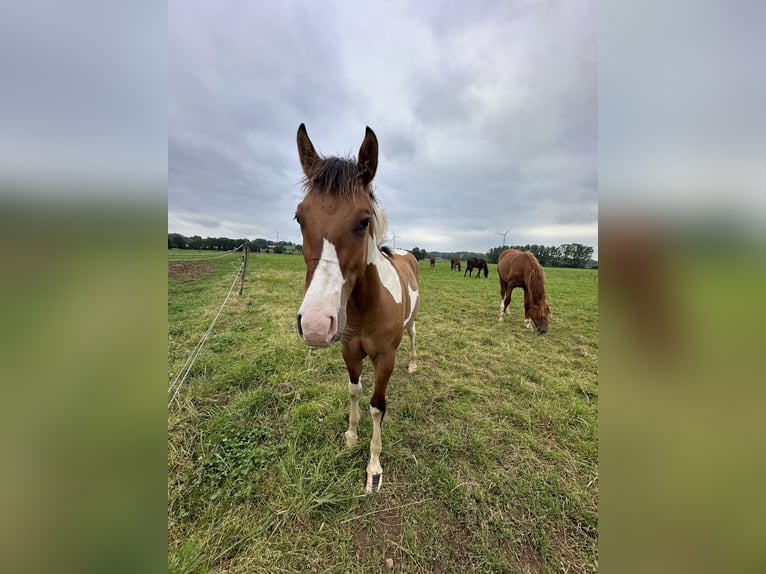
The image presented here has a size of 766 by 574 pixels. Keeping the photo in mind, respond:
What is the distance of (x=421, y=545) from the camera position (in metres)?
1.73

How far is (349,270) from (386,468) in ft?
6.52

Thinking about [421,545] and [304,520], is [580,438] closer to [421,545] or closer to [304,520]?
[421,545]

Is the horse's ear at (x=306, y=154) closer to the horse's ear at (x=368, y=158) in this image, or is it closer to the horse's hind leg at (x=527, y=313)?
the horse's ear at (x=368, y=158)

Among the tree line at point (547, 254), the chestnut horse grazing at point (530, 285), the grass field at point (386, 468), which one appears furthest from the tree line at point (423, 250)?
the grass field at point (386, 468)

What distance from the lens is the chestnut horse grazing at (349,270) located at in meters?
1.30

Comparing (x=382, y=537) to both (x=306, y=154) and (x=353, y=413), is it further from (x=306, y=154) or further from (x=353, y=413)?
(x=306, y=154)

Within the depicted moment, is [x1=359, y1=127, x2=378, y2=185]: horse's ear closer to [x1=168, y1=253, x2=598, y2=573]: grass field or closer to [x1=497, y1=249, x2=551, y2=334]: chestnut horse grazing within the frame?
[x1=168, y1=253, x2=598, y2=573]: grass field

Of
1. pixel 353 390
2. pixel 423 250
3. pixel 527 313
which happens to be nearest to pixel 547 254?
pixel 423 250

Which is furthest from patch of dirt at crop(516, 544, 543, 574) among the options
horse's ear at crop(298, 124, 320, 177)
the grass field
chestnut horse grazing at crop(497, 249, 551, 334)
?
chestnut horse grazing at crop(497, 249, 551, 334)

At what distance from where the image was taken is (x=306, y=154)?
188cm
